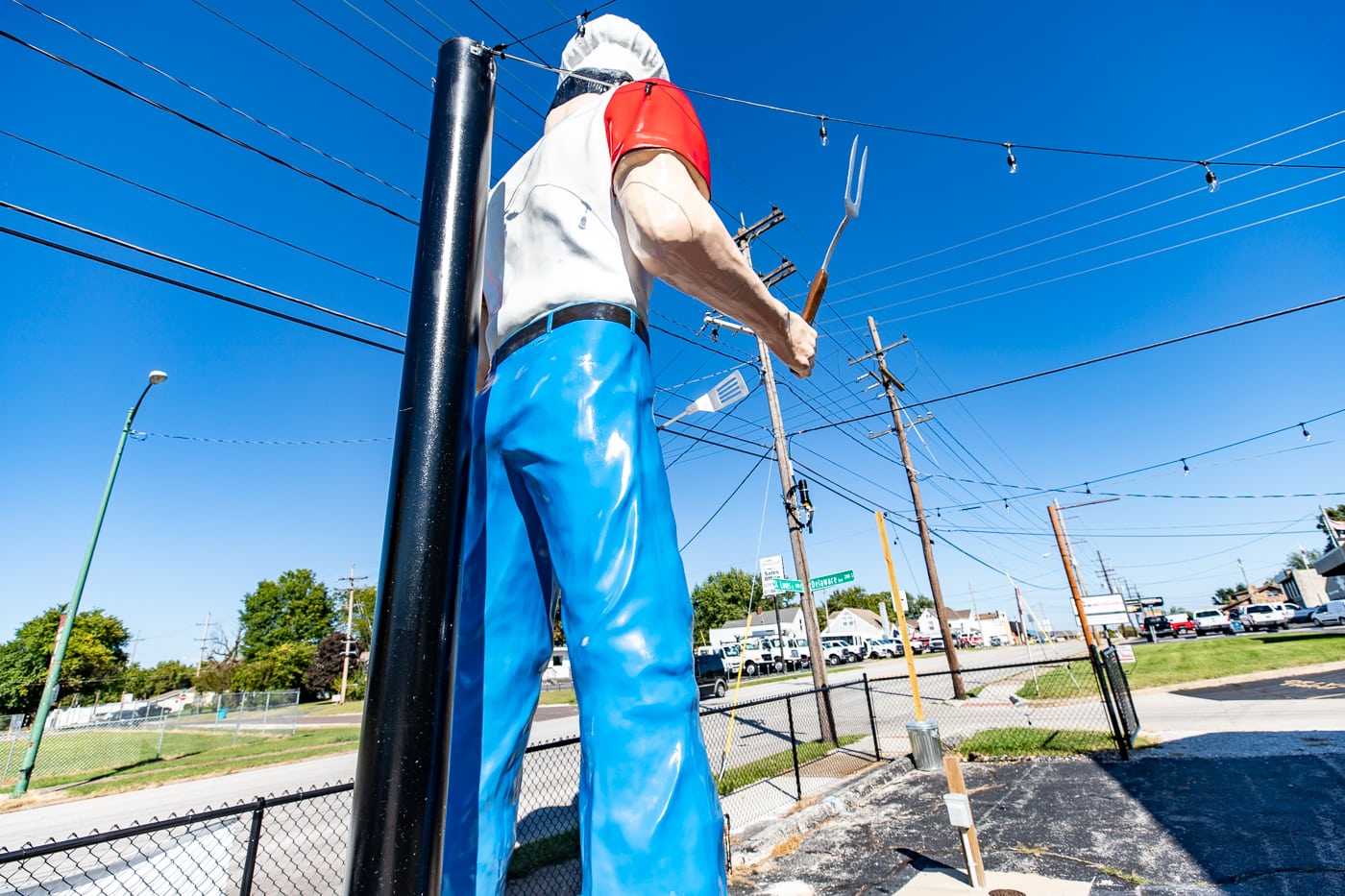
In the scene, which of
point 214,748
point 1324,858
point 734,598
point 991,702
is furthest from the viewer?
point 734,598

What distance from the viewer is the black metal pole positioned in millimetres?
971

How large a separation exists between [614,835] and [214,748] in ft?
68.4

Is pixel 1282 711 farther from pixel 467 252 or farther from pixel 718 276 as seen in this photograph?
pixel 467 252

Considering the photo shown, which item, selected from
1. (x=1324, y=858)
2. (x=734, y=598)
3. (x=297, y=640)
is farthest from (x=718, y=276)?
(x=297, y=640)

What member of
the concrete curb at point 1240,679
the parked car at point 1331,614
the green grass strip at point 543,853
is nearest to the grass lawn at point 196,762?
the green grass strip at point 543,853

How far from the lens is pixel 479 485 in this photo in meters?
1.65

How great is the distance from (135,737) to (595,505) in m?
29.5

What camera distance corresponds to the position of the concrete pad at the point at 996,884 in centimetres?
377

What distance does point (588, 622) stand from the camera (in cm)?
137

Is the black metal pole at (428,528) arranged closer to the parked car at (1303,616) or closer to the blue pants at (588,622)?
the blue pants at (588,622)

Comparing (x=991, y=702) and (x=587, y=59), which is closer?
(x=587, y=59)

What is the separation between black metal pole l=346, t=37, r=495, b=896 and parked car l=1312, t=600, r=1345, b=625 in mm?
42785

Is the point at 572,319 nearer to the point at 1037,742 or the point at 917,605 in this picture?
the point at 1037,742

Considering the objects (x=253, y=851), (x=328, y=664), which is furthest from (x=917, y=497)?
(x=328, y=664)
